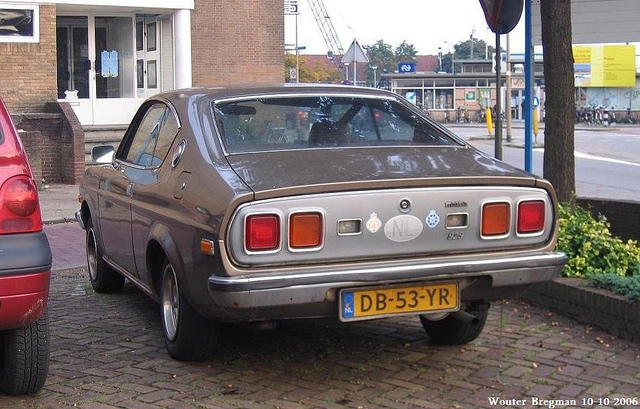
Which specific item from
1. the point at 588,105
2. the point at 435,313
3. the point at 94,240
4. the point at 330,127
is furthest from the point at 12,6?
the point at 588,105

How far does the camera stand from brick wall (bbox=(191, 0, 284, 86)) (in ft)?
68.2

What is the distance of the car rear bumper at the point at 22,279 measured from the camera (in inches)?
160

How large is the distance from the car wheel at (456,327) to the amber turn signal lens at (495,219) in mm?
675

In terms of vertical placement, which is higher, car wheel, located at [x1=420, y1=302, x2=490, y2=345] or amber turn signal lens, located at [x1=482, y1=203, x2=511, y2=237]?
amber turn signal lens, located at [x1=482, y1=203, x2=511, y2=237]

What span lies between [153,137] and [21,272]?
1.89m

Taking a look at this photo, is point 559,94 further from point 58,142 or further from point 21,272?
point 58,142

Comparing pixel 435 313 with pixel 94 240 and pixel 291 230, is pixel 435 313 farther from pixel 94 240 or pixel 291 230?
pixel 94 240

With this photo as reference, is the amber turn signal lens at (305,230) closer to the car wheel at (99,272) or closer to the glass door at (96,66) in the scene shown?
the car wheel at (99,272)

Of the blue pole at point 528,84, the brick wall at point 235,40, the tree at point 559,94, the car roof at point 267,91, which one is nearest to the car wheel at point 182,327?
the car roof at point 267,91

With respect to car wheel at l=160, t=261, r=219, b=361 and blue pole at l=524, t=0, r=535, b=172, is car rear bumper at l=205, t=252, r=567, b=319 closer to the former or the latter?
car wheel at l=160, t=261, r=219, b=361

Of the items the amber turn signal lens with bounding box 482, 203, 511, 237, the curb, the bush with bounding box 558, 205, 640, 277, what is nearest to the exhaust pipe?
the amber turn signal lens with bounding box 482, 203, 511, 237

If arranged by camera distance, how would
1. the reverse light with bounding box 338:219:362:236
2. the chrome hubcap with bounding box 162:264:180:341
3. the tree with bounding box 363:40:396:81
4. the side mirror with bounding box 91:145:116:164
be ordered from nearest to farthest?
the reverse light with bounding box 338:219:362:236 → the chrome hubcap with bounding box 162:264:180:341 → the side mirror with bounding box 91:145:116:164 → the tree with bounding box 363:40:396:81

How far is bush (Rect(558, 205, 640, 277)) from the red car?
3535 mm

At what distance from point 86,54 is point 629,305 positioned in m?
16.8
